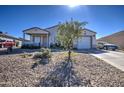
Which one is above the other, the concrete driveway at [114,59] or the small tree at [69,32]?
the small tree at [69,32]

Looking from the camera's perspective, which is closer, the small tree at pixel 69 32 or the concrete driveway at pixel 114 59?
the concrete driveway at pixel 114 59

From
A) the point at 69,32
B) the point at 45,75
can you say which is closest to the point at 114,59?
the point at 69,32

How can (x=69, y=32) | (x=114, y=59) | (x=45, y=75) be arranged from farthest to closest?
(x=114, y=59)
(x=69, y=32)
(x=45, y=75)

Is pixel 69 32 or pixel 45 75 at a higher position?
pixel 69 32

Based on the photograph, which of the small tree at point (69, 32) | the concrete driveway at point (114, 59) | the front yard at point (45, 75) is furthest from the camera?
the small tree at point (69, 32)

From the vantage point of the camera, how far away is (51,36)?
1692 cm

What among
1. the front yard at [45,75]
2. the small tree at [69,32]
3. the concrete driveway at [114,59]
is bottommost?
the front yard at [45,75]

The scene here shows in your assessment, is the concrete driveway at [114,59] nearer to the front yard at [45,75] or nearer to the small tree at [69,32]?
the front yard at [45,75]

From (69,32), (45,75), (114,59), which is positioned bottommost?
(45,75)


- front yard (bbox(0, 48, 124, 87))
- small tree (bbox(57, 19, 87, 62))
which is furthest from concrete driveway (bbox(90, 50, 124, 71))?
small tree (bbox(57, 19, 87, 62))

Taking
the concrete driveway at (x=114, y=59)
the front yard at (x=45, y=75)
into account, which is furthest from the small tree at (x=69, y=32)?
the front yard at (x=45, y=75)

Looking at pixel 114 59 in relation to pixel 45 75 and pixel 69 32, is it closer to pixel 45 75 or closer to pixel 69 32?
pixel 69 32
